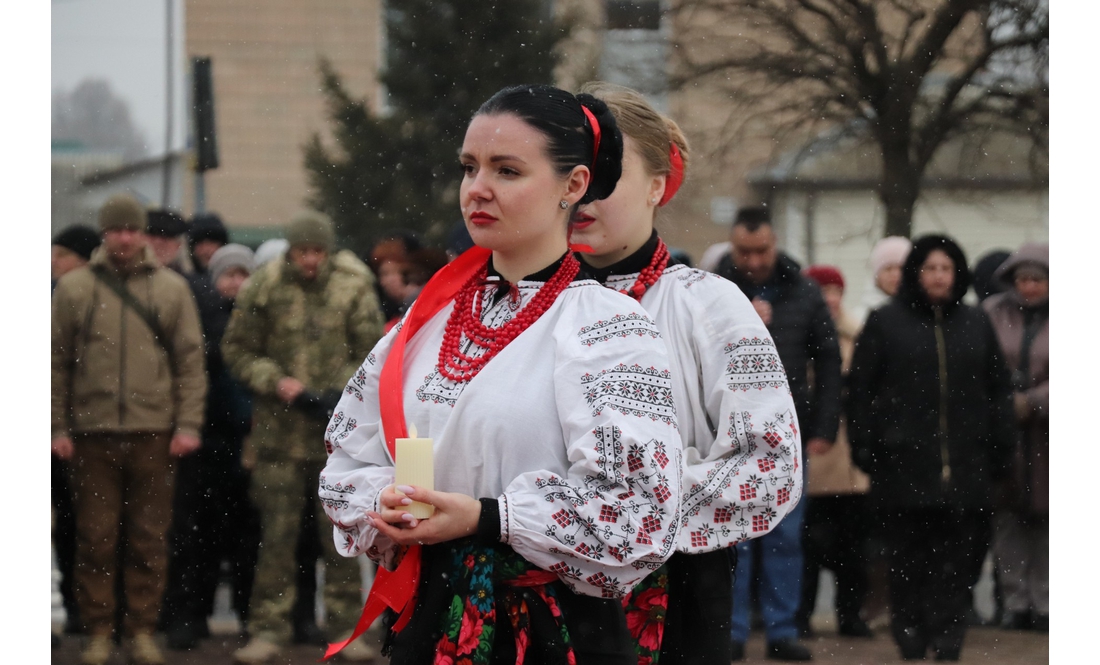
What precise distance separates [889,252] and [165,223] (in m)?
2.87

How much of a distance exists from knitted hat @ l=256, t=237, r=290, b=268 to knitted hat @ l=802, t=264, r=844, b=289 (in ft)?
6.74

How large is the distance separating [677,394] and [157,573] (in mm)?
2932

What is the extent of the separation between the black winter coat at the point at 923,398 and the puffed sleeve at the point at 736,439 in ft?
7.96

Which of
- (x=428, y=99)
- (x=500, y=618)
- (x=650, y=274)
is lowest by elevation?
(x=500, y=618)

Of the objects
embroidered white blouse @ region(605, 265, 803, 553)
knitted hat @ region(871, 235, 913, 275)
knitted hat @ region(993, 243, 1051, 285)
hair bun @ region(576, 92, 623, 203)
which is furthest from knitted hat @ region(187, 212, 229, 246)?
hair bun @ region(576, 92, 623, 203)

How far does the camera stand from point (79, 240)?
5.03m

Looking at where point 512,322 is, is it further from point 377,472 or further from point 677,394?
point 677,394

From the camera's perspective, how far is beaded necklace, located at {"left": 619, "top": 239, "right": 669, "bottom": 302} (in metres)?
2.69

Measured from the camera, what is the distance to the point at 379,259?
16.8 feet

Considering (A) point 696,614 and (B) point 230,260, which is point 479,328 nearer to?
(A) point 696,614

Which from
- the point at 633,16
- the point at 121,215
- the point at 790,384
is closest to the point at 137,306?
the point at 121,215

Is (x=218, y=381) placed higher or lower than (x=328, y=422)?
higher

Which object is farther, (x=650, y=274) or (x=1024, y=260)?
(x=1024, y=260)

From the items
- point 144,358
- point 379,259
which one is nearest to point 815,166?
point 379,259
